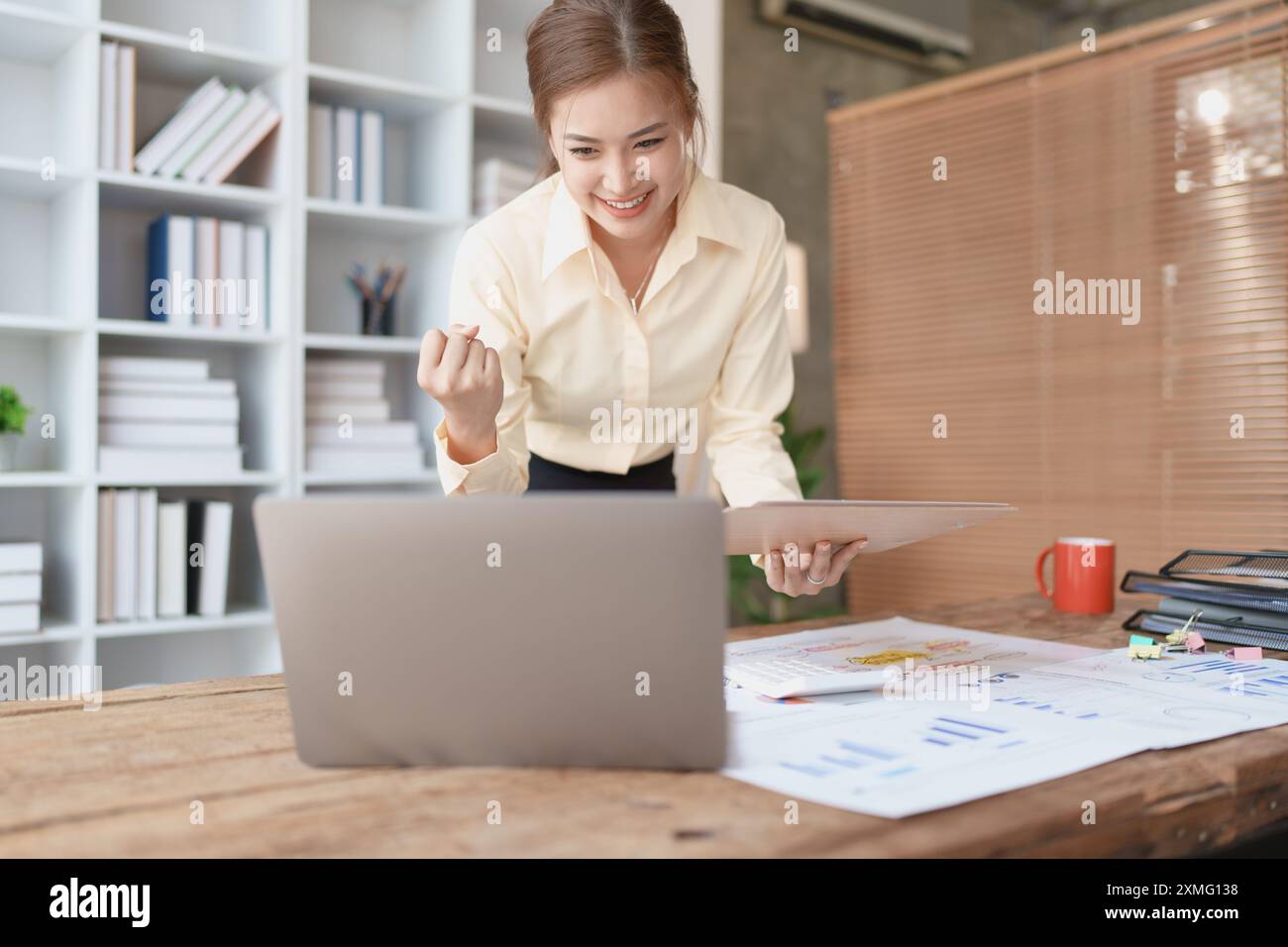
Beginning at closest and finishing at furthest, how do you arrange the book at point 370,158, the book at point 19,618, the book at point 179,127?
the book at point 19,618
the book at point 179,127
the book at point 370,158

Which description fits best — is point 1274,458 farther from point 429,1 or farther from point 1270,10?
point 429,1

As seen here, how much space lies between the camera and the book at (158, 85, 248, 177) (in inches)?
104

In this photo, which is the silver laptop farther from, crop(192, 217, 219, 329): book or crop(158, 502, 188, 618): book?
crop(192, 217, 219, 329): book

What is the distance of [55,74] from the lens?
2.73 meters

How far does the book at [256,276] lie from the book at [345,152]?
10.7 inches

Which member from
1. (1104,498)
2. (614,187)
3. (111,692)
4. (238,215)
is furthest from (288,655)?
(1104,498)

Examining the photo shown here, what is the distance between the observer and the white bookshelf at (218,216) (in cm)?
252

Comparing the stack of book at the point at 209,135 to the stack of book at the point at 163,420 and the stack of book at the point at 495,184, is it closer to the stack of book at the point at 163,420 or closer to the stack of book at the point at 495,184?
Result: the stack of book at the point at 163,420

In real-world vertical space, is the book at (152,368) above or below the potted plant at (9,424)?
above

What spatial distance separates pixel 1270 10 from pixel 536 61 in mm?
2482

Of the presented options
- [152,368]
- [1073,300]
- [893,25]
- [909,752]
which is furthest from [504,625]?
[893,25]

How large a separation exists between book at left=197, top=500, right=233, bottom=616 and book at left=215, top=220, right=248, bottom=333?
467mm

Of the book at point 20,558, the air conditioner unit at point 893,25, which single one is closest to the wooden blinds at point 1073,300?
the air conditioner unit at point 893,25

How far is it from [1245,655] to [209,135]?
99.3 inches
